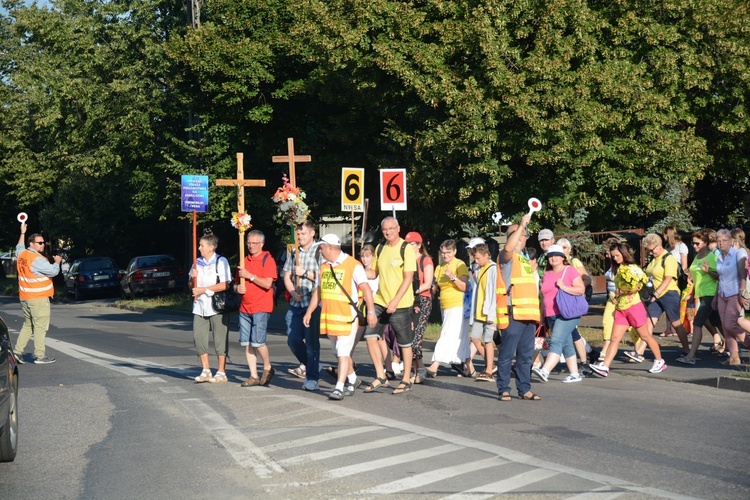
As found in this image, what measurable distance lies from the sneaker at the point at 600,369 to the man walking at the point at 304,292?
3.53 m

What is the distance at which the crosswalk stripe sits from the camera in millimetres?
6848

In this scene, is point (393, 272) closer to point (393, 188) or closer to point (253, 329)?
point (253, 329)

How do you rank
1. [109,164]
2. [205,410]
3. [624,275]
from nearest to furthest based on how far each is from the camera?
[205,410]
[624,275]
[109,164]

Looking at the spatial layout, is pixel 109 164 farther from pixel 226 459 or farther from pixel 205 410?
→ pixel 226 459

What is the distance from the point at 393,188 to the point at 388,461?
10.0 meters

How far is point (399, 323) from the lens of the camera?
11.8 meters

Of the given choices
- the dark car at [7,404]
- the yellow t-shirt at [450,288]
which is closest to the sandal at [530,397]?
the yellow t-shirt at [450,288]

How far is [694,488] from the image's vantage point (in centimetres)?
681

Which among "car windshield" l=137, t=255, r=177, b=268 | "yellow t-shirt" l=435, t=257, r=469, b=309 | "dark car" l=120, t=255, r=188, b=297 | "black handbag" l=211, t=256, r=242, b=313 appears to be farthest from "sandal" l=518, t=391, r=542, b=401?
"car windshield" l=137, t=255, r=177, b=268

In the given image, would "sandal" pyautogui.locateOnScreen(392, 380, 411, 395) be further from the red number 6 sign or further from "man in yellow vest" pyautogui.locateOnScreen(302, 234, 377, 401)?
the red number 6 sign

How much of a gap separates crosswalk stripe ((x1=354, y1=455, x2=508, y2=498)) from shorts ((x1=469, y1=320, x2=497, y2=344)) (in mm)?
5026

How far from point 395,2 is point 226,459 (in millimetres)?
16061

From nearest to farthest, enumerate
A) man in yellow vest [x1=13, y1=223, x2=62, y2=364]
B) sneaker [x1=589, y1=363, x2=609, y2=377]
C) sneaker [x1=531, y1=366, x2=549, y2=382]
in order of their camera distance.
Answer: sneaker [x1=531, y1=366, x2=549, y2=382], sneaker [x1=589, y1=363, x2=609, y2=377], man in yellow vest [x1=13, y1=223, x2=62, y2=364]

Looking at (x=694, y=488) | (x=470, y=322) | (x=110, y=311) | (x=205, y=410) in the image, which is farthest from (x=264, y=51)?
(x=694, y=488)
